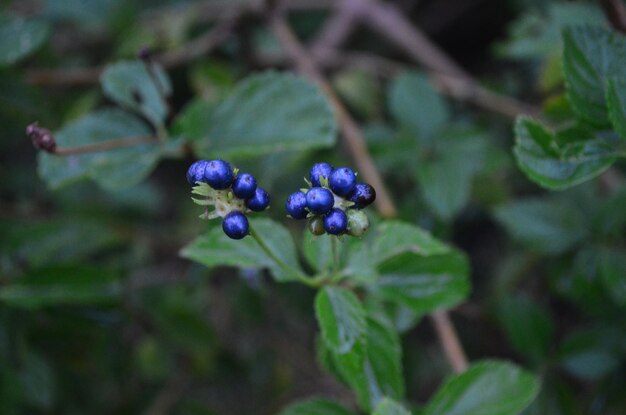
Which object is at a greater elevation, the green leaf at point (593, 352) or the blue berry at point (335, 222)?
the blue berry at point (335, 222)

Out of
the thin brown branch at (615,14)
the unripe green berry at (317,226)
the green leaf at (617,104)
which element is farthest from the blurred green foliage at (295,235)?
the unripe green berry at (317,226)

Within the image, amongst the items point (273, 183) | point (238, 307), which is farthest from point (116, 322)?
point (273, 183)

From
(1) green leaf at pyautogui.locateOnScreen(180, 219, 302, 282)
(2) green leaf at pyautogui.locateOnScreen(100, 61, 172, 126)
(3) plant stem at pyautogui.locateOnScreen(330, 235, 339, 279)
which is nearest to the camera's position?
(3) plant stem at pyautogui.locateOnScreen(330, 235, 339, 279)

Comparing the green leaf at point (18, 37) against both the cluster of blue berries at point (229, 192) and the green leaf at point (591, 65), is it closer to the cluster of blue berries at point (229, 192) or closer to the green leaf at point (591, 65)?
the cluster of blue berries at point (229, 192)

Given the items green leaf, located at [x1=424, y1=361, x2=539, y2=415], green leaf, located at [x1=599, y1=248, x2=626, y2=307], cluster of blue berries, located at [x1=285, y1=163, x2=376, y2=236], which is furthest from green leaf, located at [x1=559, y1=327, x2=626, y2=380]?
cluster of blue berries, located at [x1=285, y1=163, x2=376, y2=236]

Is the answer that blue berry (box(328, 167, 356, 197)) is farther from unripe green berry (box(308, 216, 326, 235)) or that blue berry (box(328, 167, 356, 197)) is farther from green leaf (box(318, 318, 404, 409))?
green leaf (box(318, 318, 404, 409))

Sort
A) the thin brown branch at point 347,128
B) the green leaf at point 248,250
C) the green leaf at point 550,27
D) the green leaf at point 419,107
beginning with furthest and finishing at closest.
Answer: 1. the green leaf at point 419,107
2. the green leaf at point 550,27
3. the thin brown branch at point 347,128
4. the green leaf at point 248,250

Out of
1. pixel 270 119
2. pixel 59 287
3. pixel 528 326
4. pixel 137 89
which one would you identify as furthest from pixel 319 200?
pixel 528 326
